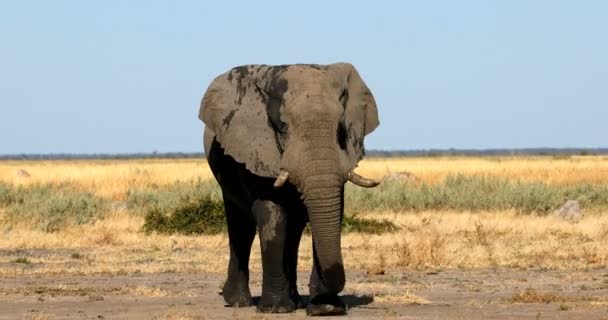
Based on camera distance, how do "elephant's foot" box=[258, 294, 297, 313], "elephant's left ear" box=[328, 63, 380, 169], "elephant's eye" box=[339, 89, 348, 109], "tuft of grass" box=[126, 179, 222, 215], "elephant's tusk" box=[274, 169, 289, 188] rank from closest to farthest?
"elephant's tusk" box=[274, 169, 289, 188], "elephant's left ear" box=[328, 63, 380, 169], "elephant's eye" box=[339, 89, 348, 109], "elephant's foot" box=[258, 294, 297, 313], "tuft of grass" box=[126, 179, 222, 215]

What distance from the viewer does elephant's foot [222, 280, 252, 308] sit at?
49.0 feet

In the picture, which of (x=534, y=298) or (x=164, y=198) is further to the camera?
(x=164, y=198)

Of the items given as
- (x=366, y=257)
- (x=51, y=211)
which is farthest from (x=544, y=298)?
(x=51, y=211)

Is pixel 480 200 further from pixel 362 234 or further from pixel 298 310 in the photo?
pixel 298 310

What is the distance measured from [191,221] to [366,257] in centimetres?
643

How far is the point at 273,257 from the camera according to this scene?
13.5 metres

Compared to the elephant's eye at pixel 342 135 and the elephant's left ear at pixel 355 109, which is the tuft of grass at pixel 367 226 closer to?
the elephant's left ear at pixel 355 109

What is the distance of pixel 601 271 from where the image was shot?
1908cm

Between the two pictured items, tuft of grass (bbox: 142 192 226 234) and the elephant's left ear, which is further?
tuft of grass (bbox: 142 192 226 234)

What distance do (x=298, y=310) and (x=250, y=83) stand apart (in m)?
2.37

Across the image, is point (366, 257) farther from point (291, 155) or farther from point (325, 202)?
point (325, 202)

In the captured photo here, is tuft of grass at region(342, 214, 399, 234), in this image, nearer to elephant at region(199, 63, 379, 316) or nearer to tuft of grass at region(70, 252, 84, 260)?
tuft of grass at region(70, 252, 84, 260)

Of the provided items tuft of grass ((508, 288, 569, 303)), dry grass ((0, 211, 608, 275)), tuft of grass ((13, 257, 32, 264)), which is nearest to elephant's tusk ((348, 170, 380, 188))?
tuft of grass ((508, 288, 569, 303))

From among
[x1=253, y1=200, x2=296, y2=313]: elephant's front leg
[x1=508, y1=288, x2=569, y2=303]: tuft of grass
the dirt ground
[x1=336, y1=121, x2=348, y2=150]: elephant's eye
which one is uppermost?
[x1=336, y1=121, x2=348, y2=150]: elephant's eye
